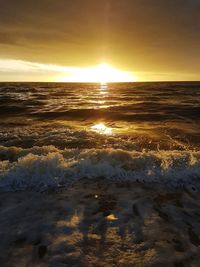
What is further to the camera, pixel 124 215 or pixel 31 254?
pixel 124 215

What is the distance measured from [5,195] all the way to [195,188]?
4.18 m

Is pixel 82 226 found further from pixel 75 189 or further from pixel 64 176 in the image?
pixel 64 176

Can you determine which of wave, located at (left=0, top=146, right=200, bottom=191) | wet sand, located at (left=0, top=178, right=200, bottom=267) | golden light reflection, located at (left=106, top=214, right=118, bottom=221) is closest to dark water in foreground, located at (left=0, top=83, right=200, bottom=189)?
wave, located at (left=0, top=146, right=200, bottom=191)

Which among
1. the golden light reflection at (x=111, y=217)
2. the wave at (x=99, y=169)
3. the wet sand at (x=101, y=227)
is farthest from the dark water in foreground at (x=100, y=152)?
the golden light reflection at (x=111, y=217)

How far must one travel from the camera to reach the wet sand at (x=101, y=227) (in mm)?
3703

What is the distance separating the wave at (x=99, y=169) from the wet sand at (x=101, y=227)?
0.47 m

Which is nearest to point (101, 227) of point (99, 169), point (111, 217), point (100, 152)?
point (111, 217)

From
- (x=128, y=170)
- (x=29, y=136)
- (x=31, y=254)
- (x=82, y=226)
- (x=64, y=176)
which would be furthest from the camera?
(x=29, y=136)

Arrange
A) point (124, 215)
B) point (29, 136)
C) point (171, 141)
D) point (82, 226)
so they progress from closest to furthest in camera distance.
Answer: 1. point (82, 226)
2. point (124, 215)
3. point (171, 141)
4. point (29, 136)

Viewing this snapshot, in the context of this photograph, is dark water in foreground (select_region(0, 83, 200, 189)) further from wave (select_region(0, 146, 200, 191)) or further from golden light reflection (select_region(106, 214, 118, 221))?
golden light reflection (select_region(106, 214, 118, 221))

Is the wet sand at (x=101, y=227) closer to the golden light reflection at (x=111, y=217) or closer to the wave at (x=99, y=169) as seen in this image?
the golden light reflection at (x=111, y=217)

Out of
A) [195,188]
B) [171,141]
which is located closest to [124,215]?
[195,188]

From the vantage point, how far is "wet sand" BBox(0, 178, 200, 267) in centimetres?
370

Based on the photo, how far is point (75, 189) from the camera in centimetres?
590
